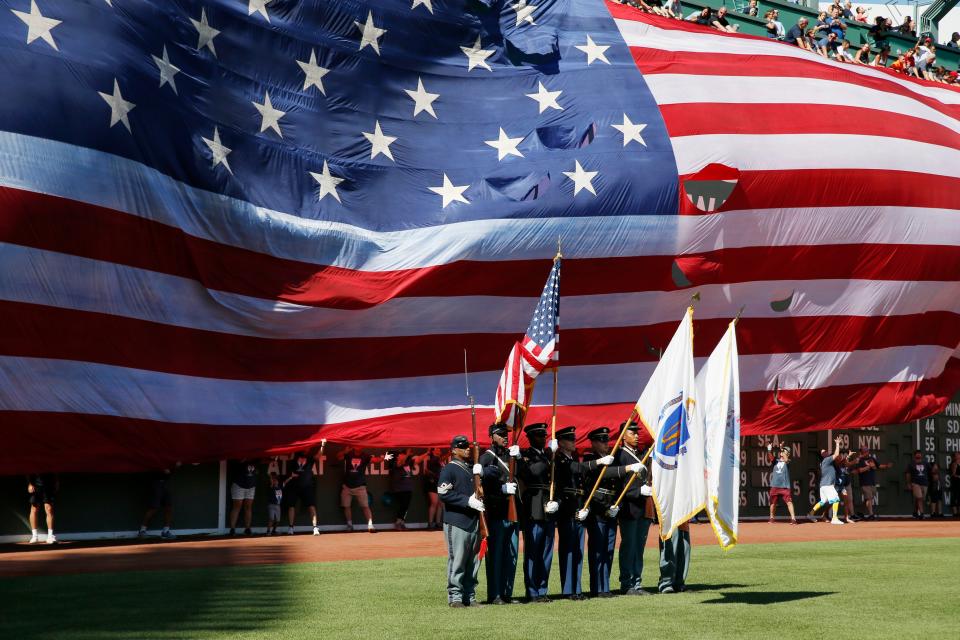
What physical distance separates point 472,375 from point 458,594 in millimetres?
9405

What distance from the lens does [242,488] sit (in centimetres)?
2120

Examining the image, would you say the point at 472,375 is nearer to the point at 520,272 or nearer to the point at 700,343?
the point at 520,272

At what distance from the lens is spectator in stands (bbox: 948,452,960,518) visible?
29.4m

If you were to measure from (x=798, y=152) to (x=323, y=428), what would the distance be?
10241mm

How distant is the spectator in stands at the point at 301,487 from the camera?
21641mm

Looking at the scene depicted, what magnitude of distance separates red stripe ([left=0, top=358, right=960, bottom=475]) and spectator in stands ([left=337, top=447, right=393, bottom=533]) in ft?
7.82

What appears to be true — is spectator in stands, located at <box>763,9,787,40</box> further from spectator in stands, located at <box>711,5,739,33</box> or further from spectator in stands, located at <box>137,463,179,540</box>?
spectator in stands, located at <box>137,463,179,540</box>

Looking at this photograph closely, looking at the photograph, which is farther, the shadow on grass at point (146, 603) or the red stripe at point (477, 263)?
the red stripe at point (477, 263)

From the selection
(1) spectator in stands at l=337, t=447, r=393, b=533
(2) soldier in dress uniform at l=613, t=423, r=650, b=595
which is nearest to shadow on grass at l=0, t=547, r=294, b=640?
(2) soldier in dress uniform at l=613, t=423, r=650, b=595

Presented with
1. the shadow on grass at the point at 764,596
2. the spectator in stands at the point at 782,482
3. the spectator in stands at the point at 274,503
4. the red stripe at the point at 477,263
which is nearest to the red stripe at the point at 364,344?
the red stripe at the point at 477,263

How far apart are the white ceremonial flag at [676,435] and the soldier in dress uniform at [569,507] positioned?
0.65 m

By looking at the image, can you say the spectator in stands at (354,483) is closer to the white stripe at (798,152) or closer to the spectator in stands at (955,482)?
the white stripe at (798,152)

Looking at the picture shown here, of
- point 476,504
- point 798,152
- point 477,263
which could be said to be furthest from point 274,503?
point 798,152

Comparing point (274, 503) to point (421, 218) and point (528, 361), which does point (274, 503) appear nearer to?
point (421, 218)
